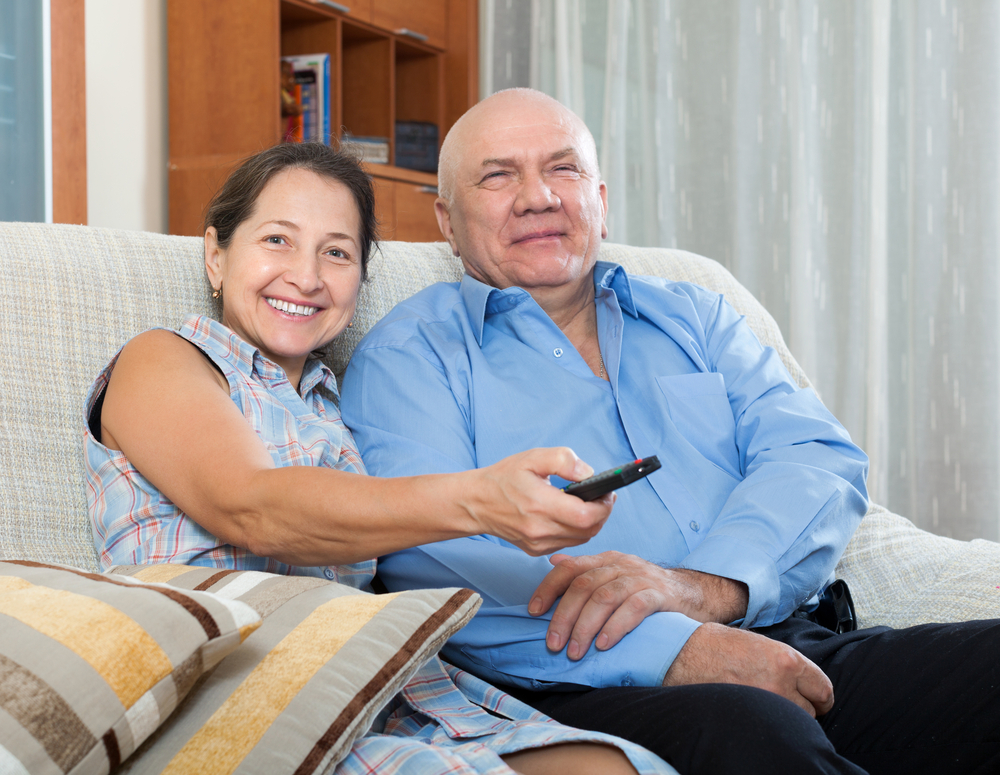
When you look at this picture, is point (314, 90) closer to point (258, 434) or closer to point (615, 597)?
point (258, 434)

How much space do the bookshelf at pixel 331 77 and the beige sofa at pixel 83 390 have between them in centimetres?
123

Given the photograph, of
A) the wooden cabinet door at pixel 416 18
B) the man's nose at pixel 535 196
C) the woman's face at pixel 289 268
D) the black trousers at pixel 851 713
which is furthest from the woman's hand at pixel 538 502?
the wooden cabinet door at pixel 416 18

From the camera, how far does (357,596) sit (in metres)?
0.84

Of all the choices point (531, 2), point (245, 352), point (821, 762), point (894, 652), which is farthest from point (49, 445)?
point (531, 2)

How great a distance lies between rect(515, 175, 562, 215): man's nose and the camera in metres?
1.48

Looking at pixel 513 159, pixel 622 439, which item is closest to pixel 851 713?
pixel 622 439

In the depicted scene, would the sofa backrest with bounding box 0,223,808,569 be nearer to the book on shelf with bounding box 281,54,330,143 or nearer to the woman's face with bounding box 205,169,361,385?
the woman's face with bounding box 205,169,361,385

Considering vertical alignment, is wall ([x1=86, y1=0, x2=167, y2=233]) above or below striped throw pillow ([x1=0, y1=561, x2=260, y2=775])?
above

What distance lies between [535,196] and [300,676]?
0.95 m

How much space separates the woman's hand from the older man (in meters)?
0.23

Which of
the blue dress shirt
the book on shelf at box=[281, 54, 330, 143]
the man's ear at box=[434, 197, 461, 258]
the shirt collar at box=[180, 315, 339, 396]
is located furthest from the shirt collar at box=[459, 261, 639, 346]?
the book on shelf at box=[281, 54, 330, 143]

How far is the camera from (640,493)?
126 centimetres

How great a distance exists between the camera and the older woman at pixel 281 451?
0.80 meters

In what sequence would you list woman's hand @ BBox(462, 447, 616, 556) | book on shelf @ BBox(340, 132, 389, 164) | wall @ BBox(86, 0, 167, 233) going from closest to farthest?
woman's hand @ BBox(462, 447, 616, 556), wall @ BBox(86, 0, 167, 233), book on shelf @ BBox(340, 132, 389, 164)
